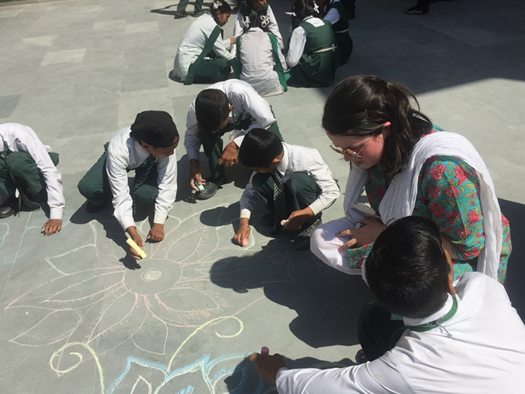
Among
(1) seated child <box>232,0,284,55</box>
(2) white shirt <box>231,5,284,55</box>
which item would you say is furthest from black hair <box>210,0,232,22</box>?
(2) white shirt <box>231,5,284,55</box>

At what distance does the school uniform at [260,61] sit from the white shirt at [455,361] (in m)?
3.77

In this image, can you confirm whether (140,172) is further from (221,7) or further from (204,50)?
(221,7)

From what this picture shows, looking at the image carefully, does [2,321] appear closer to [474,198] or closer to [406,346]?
[406,346]

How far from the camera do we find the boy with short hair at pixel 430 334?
1272mm

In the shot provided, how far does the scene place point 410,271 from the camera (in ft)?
4.38

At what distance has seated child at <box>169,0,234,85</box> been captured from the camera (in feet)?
16.9

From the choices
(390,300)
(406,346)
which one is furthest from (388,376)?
(390,300)

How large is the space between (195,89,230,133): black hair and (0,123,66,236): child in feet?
3.74

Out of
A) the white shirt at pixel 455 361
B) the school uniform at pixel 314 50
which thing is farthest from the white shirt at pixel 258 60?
the white shirt at pixel 455 361

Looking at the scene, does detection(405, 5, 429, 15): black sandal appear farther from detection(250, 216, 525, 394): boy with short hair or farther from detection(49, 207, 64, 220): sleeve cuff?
Result: detection(250, 216, 525, 394): boy with short hair

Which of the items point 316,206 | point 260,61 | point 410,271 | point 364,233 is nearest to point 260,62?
point 260,61

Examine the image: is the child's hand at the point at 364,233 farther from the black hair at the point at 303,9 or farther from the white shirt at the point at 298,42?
the black hair at the point at 303,9

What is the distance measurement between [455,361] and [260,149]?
156 centimetres

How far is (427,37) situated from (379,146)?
17.7 ft
